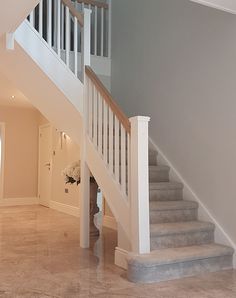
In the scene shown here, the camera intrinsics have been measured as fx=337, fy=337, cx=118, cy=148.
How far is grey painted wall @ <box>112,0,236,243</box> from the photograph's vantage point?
339 centimetres

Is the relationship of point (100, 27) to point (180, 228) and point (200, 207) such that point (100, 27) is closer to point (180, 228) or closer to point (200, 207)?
point (200, 207)

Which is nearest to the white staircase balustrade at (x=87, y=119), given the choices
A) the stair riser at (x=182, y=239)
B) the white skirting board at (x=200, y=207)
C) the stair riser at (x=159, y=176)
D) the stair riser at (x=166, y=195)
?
the stair riser at (x=182, y=239)

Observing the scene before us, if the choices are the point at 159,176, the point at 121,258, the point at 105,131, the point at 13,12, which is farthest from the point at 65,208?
the point at 13,12

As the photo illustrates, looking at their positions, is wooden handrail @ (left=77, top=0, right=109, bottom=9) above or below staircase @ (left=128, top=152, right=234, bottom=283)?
above

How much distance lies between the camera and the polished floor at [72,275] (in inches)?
101

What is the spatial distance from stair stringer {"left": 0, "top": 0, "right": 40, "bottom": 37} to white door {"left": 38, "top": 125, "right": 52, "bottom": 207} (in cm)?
502

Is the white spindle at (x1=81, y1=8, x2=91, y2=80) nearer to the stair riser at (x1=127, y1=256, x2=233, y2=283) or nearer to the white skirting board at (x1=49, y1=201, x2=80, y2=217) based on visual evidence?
the stair riser at (x1=127, y1=256, x2=233, y2=283)

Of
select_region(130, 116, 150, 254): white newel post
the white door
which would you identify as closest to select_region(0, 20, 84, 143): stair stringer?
select_region(130, 116, 150, 254): white newel post

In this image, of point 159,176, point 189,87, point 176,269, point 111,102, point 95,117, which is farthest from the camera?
point 159,176

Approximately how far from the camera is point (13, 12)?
282cm

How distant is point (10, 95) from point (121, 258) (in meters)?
4.91

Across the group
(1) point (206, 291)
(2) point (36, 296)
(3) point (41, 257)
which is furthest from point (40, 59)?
(1) point (206, 291)

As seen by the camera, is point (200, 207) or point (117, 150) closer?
point (117, 150)

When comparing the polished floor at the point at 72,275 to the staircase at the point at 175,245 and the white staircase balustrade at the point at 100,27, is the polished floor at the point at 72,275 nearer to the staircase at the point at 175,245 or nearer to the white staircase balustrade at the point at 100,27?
the staircase at the point at 175,245
